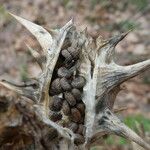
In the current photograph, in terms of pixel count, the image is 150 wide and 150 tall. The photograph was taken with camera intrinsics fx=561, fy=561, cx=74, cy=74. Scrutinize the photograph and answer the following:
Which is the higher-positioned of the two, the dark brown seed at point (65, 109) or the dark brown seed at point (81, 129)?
the dark brown seed at point (65, 109)

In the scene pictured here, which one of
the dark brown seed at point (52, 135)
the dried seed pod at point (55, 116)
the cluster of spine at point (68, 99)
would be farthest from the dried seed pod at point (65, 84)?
the dark brown seed at point (52, 135)

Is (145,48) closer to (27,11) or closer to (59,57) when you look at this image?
(27,11)

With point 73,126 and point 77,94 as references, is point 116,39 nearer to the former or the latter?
point 77,94

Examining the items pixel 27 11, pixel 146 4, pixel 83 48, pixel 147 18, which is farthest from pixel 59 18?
pixel 83 48

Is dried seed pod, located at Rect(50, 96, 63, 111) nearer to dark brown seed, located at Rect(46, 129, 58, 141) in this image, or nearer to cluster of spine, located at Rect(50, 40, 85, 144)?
cluster of spine, located at Rect(50, 40, 85, 144)

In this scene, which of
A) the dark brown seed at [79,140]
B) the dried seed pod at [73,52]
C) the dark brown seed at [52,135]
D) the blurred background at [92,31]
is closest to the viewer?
the dark brown seed at [52,135]

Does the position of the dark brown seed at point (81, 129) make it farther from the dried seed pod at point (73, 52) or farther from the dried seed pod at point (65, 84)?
the dried seed pod at point (73, 52)

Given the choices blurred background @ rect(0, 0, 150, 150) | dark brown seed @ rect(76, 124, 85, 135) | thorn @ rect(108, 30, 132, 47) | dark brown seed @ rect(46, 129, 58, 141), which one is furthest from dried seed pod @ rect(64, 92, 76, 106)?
blurred background @ rect(0, 0, 150, 150)

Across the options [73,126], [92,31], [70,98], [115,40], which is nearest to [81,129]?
[73,126]
